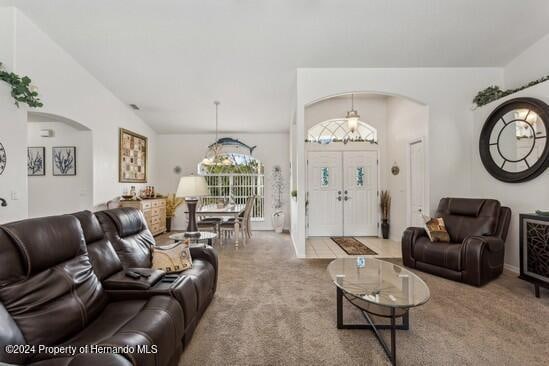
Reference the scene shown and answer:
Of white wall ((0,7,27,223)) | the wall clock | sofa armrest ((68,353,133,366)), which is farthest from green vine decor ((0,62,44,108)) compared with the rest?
sofa armrest ((68,353,133,366))

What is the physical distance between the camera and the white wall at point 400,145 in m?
5.07

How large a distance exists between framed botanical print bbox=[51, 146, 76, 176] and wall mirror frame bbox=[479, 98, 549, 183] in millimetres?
7034

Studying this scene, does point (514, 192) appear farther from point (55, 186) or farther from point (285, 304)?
point (55, 186)

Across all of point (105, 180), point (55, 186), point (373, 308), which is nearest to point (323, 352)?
point (373, 308)

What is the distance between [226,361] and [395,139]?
5383 millimetres

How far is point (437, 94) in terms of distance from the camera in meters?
4.54

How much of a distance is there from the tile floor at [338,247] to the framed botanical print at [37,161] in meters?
5.34

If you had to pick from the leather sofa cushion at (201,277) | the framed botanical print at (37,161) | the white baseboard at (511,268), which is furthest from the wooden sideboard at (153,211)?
the white baseboard at (511,268)

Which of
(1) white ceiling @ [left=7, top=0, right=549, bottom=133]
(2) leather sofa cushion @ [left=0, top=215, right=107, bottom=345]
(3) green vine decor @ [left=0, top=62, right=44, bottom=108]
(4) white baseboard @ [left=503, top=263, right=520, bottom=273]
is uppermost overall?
(1) white ceiling @ [left=7, top=0, right=549, bottom=133]

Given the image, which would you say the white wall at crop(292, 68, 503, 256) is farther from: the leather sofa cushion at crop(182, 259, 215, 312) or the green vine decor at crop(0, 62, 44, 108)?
the green vine decor at crop(0, 62, 44, 108)

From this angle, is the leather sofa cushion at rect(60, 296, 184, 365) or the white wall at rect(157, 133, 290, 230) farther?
the white wall at rect(157, 133, 290, 230)

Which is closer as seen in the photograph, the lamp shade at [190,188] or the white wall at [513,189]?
the lamp shade at [190,188]

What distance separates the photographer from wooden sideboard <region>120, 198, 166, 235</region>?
18.4 ft

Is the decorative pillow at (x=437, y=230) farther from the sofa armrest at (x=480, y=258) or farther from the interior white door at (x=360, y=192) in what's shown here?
the interior white door at (x=360, y=192)
